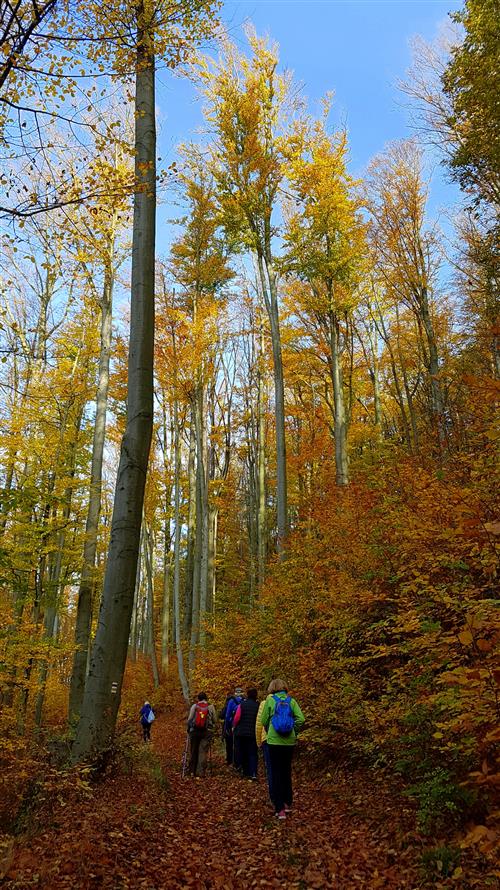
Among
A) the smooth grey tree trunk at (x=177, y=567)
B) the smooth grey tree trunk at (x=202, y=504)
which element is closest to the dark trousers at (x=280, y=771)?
the smooth grey tree trunk at (x=202, y=504)

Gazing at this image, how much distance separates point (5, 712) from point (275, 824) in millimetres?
7644

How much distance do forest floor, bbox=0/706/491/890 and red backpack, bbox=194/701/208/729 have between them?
194 cm

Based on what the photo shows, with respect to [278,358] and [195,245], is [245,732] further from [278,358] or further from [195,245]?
[195,245]

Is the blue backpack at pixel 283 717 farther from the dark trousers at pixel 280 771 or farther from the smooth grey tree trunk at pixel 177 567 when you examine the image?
the smooth grey tree trunk at pixel 177 567

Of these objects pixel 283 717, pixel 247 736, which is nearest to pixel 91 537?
pixel 247 736

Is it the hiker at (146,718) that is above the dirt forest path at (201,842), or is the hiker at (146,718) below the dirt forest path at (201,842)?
below

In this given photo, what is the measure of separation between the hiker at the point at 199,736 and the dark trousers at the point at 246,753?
0.48m

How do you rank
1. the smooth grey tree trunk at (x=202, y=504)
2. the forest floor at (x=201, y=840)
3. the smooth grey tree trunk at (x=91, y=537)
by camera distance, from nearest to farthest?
1. the forest floor at (x=201, y=840)
2. the smooth grey tree trunk at (x=91, y=537)
3. the smooth grey tree trunk at (x=202, y=504)

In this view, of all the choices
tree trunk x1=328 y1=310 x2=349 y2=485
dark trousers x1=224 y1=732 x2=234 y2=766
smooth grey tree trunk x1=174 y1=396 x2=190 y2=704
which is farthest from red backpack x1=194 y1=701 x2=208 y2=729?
smooth grey tree trunk x1=174 y1=396 x2=190 y2=704

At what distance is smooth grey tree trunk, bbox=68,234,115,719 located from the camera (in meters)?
11.2

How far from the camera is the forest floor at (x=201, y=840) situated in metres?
3.34

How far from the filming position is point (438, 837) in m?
3.91

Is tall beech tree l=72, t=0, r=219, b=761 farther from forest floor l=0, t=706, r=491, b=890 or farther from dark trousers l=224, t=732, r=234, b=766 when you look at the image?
dark trousers l=224, t=732, r=234, b=766

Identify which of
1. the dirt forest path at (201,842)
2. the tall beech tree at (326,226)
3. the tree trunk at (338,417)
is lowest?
the dirt forest path at (201,842)
